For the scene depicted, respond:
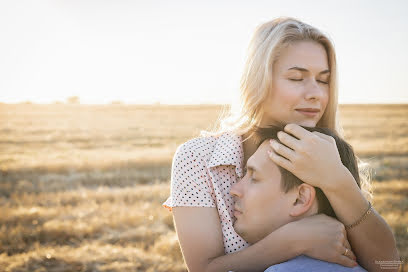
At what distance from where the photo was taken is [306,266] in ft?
5.68

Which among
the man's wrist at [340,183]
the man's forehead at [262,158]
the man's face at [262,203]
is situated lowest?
the man's face at [262,203]

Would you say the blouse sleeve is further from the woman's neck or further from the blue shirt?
the blue shirt

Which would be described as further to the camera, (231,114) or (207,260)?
(231,114)

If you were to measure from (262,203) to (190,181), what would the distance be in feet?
1.48

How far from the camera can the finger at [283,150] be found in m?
1.91

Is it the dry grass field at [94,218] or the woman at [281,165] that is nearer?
the woman at [281,165]

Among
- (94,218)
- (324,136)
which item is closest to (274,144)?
(324,136)

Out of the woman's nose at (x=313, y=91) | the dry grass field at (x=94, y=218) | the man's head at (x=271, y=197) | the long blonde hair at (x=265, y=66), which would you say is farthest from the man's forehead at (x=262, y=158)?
the dry grass field at (x=94, y=218)

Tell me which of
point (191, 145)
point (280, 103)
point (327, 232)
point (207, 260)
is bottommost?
point (207, 260)

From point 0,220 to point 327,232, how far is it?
268 inches

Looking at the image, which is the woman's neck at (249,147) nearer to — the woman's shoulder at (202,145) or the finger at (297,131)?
the woman's shoulder at (202,145)

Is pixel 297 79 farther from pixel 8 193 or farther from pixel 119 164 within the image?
pixel 119 164

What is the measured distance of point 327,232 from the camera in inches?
71.3

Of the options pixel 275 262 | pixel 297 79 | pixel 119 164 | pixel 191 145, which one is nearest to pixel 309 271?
pixel 275 262
